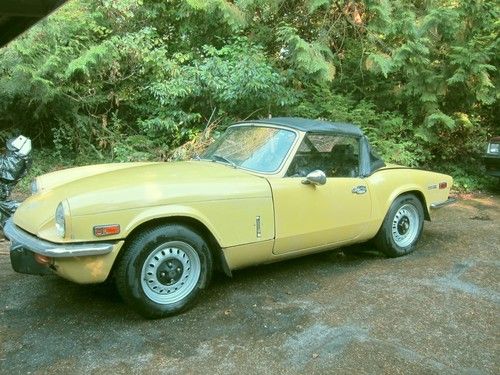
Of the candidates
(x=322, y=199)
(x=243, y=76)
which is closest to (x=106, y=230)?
(x=322, y=199)

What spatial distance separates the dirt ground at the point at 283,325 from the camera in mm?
3082

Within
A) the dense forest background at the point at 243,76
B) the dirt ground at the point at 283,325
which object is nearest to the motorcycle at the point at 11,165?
the dirt ground at the point at 283,325

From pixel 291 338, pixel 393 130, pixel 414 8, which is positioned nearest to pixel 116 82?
pixel 393 130

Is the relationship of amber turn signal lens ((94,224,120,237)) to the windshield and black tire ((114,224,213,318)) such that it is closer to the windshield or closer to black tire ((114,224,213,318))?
black tire ((114,224,213,318))

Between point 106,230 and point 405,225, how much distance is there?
3440 millimetres

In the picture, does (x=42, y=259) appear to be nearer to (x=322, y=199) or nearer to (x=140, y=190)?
Answer: (x=140, y=190)

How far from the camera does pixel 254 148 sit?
4.64 meters

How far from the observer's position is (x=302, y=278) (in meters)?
4.63

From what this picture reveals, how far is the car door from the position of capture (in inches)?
167

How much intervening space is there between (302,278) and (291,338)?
126 cm

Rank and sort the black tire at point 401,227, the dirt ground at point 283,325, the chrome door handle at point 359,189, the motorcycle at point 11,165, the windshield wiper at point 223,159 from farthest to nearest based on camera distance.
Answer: the motorcycle at point 11,165 → the black tire at point 401,227 → the chrome door handle at point 359,189 → the windshield wiper at point 223,159 → the dirt ground at point 283,325

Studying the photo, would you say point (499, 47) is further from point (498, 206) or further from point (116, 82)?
point (116, 82)

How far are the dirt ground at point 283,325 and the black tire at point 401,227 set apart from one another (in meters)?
0.22

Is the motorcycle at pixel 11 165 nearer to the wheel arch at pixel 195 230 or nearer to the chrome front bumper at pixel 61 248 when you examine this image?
the chrome front bumper at pixel 61 248
